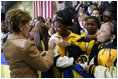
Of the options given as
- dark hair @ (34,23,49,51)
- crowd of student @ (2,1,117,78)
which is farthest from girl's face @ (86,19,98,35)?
dark hair @ (34,23,49,51)

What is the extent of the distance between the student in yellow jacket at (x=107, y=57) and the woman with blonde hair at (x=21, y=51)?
1.30ft

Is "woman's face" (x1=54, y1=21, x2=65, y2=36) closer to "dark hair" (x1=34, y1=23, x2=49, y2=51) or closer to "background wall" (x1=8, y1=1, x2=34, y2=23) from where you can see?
"dark hair" (x1=34, y1=23, x2=49, y2=51)

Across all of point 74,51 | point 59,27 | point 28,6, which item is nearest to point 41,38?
point 59,27

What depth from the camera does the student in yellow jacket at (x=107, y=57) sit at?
89cm

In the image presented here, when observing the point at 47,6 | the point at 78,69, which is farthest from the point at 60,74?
the point at 47,6

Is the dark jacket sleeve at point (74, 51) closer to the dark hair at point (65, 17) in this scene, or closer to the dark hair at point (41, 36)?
the dark hair at point (65, 17)

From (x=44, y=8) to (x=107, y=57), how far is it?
478 cm

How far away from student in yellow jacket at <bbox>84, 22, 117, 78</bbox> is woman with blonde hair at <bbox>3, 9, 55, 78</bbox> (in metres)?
0.40

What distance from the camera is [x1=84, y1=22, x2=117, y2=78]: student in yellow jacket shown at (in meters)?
0.89

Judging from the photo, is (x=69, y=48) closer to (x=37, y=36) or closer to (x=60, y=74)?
(x=60, y=74)

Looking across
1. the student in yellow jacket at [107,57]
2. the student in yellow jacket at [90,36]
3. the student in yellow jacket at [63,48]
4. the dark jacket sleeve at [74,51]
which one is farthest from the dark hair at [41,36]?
the student in yellow jacket at [107,57]

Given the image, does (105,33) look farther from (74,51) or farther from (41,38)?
(41,38)

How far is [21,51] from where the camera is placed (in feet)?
2.87

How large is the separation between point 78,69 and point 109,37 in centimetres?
39
